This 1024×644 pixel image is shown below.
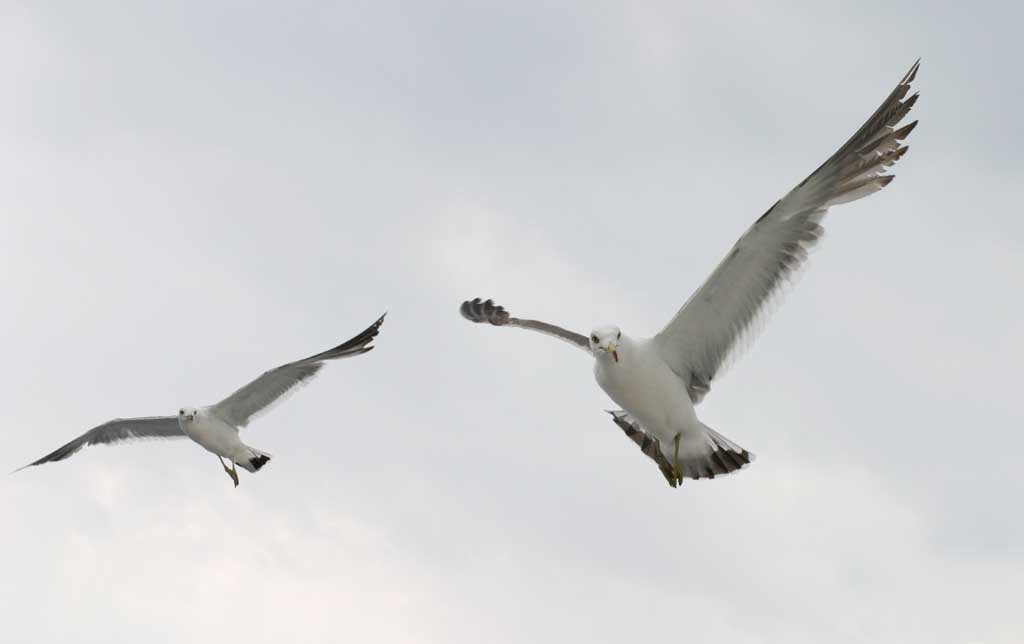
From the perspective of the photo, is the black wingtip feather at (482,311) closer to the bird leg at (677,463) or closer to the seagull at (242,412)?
the seagull at (242,412)

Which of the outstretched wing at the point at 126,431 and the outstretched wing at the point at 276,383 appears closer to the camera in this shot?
the outstretched wing at the point at 276,383

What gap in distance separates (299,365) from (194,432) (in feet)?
7.57

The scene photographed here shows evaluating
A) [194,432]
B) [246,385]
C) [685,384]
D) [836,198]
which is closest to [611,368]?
[685,384]

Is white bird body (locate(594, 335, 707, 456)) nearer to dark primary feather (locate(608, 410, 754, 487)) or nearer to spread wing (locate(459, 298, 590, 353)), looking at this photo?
dark primary feather (locate(608, 410, 754, 487))

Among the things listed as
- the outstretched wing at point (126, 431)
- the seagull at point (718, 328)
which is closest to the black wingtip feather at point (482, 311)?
the seagull at point (718, 328)

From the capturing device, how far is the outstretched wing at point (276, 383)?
18.5m

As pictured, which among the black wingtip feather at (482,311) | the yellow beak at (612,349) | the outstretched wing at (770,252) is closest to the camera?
the outstretched wing at (770,252)

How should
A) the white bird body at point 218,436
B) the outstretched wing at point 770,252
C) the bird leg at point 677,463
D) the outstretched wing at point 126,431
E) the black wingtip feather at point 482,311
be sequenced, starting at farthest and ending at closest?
the outstretched wing at point 126,431
the white bird body at point 218,436
the black wingtip feather at point 482,311
the bird leg at point 677,463
the outstretched wing at point 770,252

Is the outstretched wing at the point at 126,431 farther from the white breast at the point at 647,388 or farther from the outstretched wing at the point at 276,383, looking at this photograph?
the white breast at the point at 647,388

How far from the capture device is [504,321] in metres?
16.8

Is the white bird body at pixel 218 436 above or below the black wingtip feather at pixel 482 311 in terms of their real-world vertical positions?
below

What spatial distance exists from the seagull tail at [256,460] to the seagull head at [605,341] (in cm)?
828

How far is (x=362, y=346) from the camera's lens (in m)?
18.3

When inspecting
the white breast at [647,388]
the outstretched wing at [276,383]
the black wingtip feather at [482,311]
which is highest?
the black wingtip feather at [482,311]
